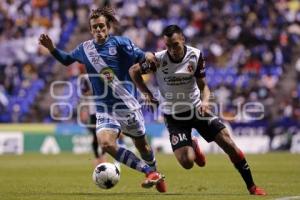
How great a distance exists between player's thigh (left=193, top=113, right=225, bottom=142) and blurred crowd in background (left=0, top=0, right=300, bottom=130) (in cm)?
1504

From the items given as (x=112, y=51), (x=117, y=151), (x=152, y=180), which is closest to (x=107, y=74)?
(x=112, y=51)

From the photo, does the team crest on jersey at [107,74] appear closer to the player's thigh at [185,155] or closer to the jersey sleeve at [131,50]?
the jersey sleeve at [131,50]

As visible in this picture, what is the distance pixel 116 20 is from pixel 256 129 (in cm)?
1521

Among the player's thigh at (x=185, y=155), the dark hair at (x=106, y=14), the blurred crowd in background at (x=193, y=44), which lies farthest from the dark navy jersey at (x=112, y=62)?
the blurred crowd in background at (x=193, y=44)

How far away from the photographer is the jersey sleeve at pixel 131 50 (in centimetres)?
1151

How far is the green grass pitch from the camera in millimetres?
11273

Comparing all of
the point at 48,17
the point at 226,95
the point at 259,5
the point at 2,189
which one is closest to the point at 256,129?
the point at 226,95

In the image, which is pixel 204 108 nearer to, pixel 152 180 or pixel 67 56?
pixel 152 180

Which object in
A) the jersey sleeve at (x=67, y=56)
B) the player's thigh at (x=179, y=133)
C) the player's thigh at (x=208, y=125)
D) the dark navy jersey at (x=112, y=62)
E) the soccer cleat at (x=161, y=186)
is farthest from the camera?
the jersey sleeve at (x=67, y=56)

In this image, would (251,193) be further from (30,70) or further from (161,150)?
(30,70)

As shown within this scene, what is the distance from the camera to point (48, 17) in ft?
110

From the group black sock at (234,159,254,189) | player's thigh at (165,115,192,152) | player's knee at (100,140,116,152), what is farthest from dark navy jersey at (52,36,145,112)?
black sock at (234,159,254,189)

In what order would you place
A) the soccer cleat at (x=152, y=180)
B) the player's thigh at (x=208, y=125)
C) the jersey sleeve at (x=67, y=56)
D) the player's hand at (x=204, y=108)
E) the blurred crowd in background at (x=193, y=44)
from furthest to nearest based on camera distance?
Result: the blurred crowd in background at (x=193, y=44), the jersey sleeve at (x=67, y=56), the player's thigh at (x=208, y=125), the soccer cleat at (x=152, y=180), the player's hand at (x=204, y=108)

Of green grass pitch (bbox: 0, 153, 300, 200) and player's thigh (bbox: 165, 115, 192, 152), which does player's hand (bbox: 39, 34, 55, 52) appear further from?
green grass pitch (bbox: 0, 153, 300, 200)
